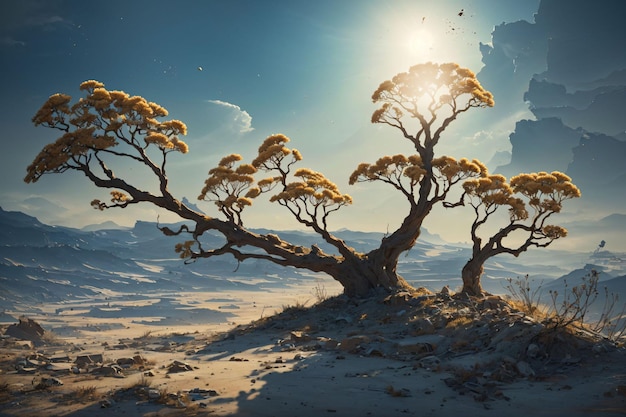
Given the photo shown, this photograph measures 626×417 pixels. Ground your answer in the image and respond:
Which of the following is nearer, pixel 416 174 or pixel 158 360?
pixel 158 360

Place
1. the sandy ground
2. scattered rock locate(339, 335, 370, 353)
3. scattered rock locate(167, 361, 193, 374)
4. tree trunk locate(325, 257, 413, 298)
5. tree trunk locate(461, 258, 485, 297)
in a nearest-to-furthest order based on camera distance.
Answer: the sandy ground < scattered rock locate(167, 361, 193, 374) < scattered rock locate(339, 335, 370, 353) < tree trunk locate(461, 258, 485, 297) < tree trunk locate(325, 257, 413, 298)

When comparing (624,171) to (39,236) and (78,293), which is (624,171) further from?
(39,236)

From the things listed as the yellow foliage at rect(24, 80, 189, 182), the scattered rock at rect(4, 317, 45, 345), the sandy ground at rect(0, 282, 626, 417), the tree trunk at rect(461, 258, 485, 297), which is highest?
the yellow foliage at rect(24, 80, 189, 182)

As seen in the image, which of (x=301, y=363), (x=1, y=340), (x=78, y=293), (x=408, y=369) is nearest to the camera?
(x=408, y=369)

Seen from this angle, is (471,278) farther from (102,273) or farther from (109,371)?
(102,273)

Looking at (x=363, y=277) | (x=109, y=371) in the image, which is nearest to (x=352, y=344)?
(x=109, y=371)

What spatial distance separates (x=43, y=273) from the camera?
133 meters

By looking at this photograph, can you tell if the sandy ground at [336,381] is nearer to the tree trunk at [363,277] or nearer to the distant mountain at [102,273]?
the tree trunk at [363,277]

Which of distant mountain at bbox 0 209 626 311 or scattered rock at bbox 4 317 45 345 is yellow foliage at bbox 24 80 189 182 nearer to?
scattered rock at bbox 4 317 45 345

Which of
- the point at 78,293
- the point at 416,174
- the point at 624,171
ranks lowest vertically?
the point at 78,293

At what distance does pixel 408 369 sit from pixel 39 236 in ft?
659

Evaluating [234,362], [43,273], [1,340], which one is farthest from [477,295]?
[43,273]

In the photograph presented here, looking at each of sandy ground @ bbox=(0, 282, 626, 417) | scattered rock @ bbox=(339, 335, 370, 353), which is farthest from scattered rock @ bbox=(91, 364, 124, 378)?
scattered rock @ bbox=(339, 335, 370, 353)

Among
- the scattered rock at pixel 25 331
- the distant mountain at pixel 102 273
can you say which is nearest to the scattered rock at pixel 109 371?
the scattered rock at pixel 25 331
